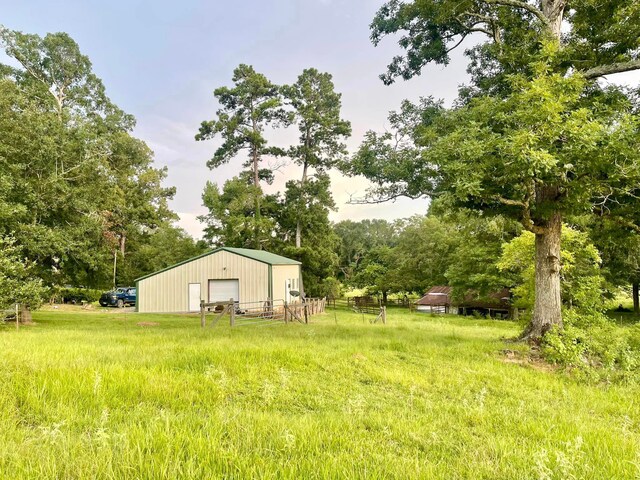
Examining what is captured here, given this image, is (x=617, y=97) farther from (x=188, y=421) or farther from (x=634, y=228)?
(x=188, y=421)

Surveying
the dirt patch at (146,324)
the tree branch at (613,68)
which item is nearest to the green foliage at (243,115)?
the dirt patch at (146,324)

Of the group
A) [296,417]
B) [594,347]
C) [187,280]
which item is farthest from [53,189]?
[594,347]

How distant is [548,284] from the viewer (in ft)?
28.5

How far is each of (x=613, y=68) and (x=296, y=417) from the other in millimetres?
10403

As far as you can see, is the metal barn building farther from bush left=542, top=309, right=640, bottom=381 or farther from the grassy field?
bush left=542, top=309, right=640, bottom=381

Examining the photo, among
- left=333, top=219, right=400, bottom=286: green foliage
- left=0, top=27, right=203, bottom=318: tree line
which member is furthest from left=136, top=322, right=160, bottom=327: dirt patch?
left=333, top=219, right=400, bottom=286: green foliage

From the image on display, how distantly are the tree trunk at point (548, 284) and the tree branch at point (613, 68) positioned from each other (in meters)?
3.41

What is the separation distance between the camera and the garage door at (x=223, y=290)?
20.8 metres

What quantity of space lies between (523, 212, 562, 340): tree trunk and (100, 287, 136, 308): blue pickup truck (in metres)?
25.7

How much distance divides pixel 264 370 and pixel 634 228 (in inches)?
398

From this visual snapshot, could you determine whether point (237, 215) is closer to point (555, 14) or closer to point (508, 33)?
point (508, 33)

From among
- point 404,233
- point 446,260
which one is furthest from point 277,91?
point 446,260

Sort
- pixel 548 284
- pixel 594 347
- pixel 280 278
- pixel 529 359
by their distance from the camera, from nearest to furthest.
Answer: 1. pixel 594 347
2. pixel 529 359
3. pixel 548 284
4. pixel 280 278

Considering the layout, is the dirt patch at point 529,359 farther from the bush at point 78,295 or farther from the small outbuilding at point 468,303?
the bush at point 78,295
